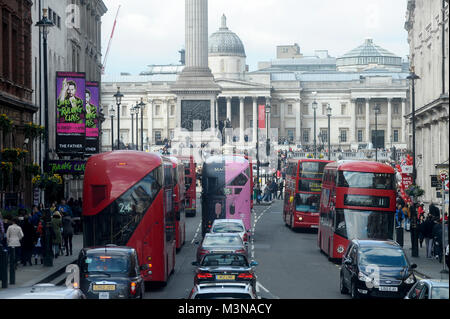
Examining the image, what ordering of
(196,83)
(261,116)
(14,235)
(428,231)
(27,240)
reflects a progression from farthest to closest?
(261,116) → (196,83) → (428,231) → (27,240) → (14,235)

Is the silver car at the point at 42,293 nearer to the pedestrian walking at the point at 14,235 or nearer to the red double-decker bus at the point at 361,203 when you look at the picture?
the pedestrian walking at the point at 14,235

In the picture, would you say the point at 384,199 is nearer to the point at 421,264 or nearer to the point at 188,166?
the point at 421,264

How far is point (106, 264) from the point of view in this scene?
22453mm

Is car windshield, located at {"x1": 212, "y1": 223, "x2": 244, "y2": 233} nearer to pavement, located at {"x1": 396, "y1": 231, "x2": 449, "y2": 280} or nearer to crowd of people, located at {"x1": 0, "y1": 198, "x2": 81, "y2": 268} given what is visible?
crowd of people, located at {"x1": 0, "y1": 198, "x2": 81, "y2": 268}

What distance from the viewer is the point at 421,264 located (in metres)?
36.2

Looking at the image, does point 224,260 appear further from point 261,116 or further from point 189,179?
point 261,116

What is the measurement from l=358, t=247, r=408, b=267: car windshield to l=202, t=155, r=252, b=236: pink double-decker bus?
61.0 feet

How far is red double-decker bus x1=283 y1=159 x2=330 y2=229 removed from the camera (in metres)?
50.7

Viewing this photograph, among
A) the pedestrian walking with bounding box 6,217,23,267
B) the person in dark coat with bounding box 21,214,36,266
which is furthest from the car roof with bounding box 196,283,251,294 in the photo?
the person in dark coat with bounding box 21,214,36,266

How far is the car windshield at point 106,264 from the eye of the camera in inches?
878

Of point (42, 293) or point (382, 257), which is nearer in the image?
point (42, 293)

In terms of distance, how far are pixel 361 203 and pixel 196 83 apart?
297ft

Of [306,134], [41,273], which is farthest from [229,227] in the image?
[306,134]

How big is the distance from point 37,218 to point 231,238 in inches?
369
